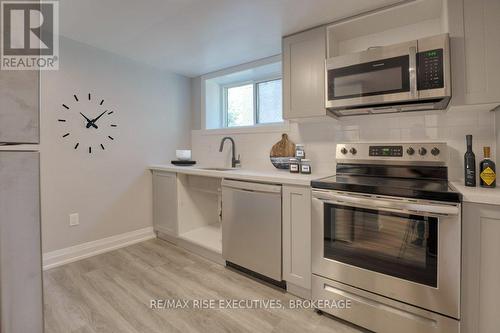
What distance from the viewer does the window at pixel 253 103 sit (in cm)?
309

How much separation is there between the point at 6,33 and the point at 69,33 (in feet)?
8.22

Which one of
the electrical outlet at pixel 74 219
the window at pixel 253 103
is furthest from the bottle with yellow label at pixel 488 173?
the electrical outlet at pixel 74 219

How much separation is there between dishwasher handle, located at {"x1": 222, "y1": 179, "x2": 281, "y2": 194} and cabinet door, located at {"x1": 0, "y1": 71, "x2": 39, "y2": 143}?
1612mm

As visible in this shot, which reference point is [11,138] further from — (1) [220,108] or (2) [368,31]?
(1) [220,108]

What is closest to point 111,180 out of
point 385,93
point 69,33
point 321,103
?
point 69,33

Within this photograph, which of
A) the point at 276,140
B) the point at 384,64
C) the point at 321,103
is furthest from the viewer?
the point at 276,140

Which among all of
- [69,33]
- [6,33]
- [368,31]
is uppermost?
[69,33]

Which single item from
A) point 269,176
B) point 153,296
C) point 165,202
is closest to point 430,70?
point 269,176

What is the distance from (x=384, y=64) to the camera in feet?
5.70

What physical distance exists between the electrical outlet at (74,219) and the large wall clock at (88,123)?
0.68 m

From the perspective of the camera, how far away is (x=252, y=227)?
2.14m

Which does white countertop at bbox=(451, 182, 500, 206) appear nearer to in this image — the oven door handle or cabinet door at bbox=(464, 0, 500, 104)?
the oven door handle

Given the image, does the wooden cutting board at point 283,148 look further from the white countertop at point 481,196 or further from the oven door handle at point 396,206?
the white countertop at point 481,196

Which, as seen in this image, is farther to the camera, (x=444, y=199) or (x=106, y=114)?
(x=106, y=114)
